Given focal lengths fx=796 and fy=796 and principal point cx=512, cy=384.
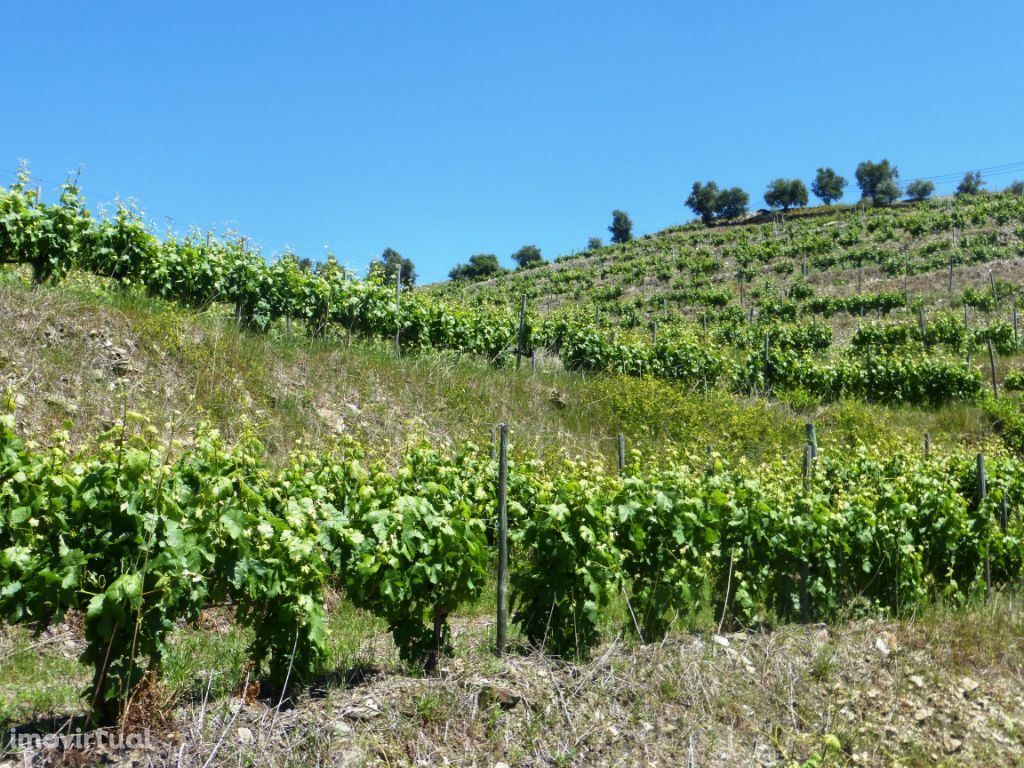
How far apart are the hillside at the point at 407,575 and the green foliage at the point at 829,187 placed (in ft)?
243

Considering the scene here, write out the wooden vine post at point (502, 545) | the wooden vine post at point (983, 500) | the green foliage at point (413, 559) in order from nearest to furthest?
the green foliage at point (413, 559) < the wooden vine post at point (502, 545) < the wooden vine post at point (983, 500)

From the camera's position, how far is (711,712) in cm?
463

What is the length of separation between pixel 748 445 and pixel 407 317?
688cm

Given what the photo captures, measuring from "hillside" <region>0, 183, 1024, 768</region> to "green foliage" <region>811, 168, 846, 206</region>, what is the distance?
73.9 metres

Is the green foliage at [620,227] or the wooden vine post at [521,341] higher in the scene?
the green foliage at [620,227]

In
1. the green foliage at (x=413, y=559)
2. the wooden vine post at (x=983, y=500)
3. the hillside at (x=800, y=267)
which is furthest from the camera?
the hillside at (x=800, y=267)


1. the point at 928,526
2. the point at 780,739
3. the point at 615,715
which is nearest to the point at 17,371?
the point at 615,715

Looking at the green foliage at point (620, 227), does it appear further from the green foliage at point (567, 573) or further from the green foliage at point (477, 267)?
the green foliage at point (567, 573)

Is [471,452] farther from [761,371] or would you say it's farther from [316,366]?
[761,371]

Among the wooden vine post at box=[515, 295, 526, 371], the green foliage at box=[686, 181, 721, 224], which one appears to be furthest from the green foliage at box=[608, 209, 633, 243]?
the wooden vine post at box=[515, 295, 526, 371]

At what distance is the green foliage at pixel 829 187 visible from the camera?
252ft

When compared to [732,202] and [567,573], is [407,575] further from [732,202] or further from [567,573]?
[732,202]

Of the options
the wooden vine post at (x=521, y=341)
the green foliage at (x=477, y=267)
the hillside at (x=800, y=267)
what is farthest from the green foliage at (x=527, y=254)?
the wooden vine post at (x=521, y=341)

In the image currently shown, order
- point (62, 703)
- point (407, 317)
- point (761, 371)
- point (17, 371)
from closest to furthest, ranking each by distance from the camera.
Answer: point (62, 703)
point (17, 371)
point (407, 317)
point (761, 371)
